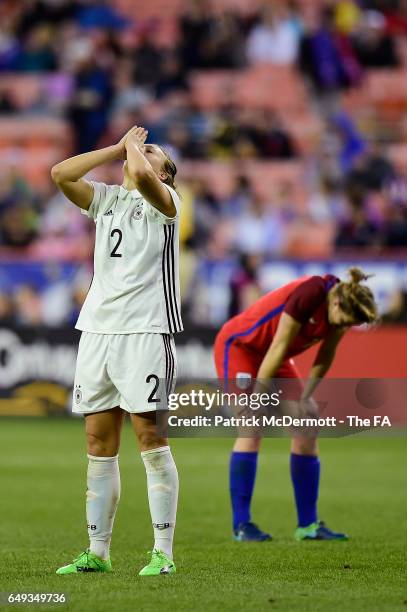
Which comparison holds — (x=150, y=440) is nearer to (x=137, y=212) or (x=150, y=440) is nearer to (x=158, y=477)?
(x=158, y=477)

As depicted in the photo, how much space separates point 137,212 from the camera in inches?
261

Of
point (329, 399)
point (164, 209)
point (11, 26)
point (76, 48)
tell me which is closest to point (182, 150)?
point (76, 48)

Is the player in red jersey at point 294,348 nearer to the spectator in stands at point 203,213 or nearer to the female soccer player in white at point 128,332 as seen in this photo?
the female soccer player in white at point 128,332

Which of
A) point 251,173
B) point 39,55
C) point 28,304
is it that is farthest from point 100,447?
point 39,55

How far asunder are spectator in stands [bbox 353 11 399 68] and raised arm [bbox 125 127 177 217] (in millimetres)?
16587

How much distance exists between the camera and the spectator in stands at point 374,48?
22422mm

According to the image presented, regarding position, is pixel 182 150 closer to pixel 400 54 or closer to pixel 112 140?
pixel 112 140

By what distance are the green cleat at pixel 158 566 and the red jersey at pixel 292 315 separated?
2038 mm

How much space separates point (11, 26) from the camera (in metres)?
24.1

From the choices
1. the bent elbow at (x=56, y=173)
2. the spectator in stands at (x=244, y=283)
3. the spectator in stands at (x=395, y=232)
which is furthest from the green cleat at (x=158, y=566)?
the spectator in stands at (x=395, y=232)

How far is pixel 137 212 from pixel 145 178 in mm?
371

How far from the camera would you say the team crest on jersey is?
6602 mm

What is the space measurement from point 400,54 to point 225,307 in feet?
24.3

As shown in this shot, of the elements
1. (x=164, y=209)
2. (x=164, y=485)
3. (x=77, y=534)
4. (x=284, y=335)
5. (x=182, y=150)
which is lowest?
(x=77, y=534)
